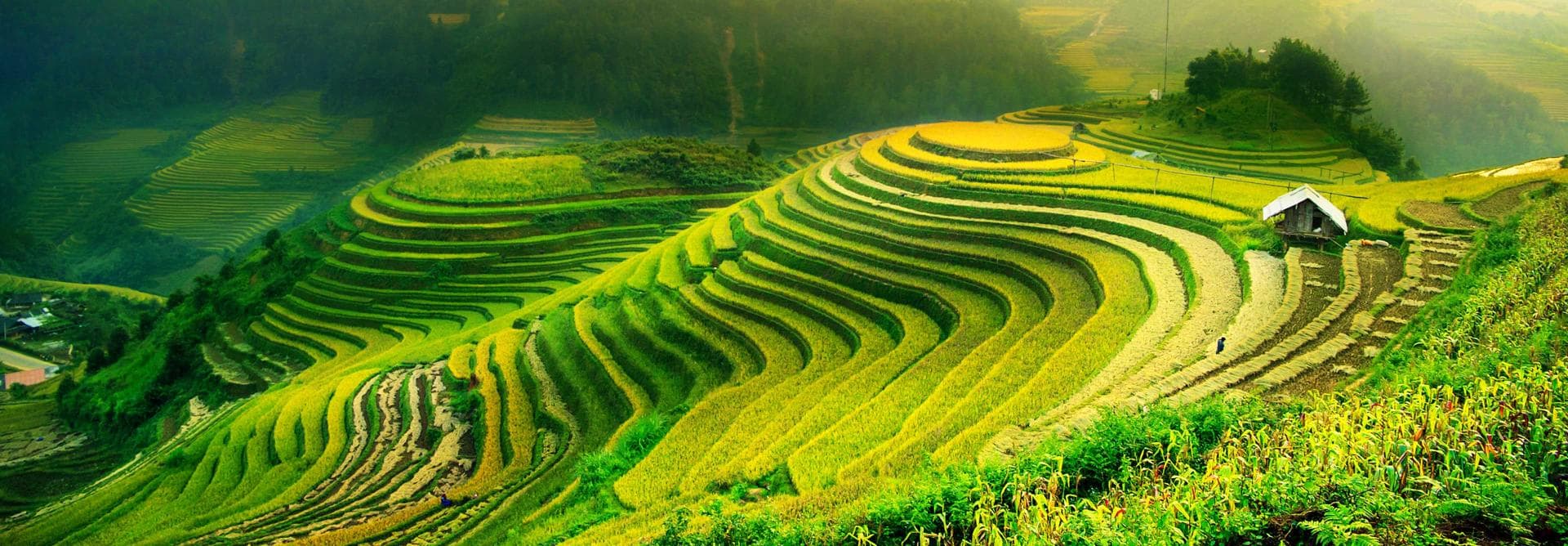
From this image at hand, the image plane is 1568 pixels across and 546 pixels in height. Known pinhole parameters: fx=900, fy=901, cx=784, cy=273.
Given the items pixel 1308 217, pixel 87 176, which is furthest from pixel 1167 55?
pixel 87 176

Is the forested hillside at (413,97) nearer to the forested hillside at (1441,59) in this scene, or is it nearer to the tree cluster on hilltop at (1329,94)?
the forested hillside at (1441,59)

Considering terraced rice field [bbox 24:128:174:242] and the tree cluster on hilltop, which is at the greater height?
the tree cluster on hilltop

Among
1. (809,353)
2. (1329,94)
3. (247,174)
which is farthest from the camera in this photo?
(247,174)

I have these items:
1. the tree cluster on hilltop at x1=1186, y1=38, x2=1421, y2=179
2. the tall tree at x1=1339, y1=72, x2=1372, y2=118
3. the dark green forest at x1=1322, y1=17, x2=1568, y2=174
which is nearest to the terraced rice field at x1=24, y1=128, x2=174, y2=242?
the tree cluster on hilltop at x1=1186, y1=38, x2=1421, y2=179

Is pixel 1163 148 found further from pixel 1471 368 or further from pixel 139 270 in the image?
pixel 139 270

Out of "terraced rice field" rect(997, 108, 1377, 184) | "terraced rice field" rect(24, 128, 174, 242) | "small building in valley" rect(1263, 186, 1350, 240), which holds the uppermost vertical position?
"small building in valley" rect(1263, 186, 1350, 240)

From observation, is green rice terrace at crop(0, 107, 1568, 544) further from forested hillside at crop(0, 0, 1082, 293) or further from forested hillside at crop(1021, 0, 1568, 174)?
forested hillside at crop(0, 0, 1082, 293)

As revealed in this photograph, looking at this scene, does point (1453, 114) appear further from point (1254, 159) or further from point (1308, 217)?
point (1308, 217)
